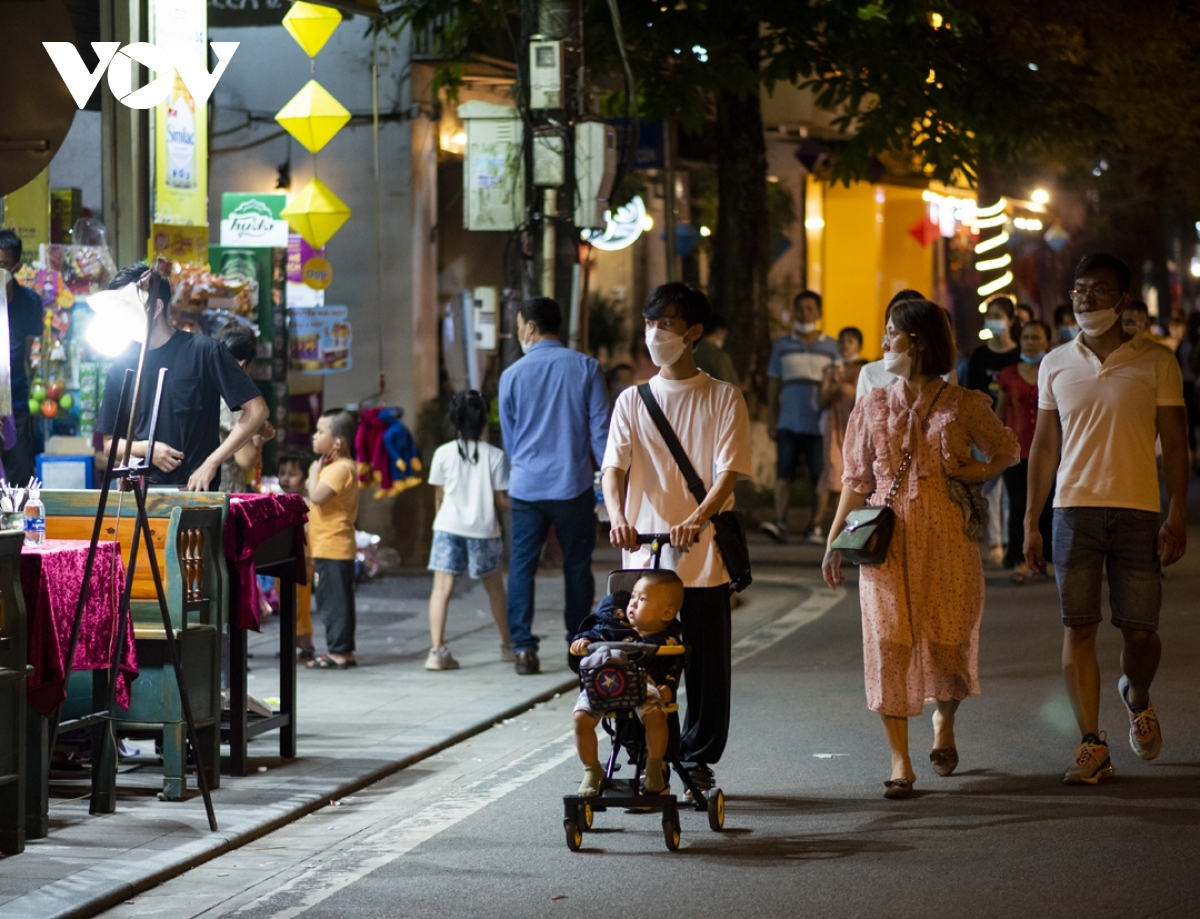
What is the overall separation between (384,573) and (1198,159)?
28.7 metres

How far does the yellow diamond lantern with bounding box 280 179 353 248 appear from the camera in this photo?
604 inches

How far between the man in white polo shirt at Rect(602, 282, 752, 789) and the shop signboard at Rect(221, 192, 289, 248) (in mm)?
7258

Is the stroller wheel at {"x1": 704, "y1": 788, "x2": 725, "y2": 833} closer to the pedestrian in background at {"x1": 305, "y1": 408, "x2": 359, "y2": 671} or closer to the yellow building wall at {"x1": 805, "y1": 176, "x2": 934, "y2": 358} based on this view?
the pedestrian in background at {"x1": 305, "y1": 408, "x2": 359, "y2": 671}

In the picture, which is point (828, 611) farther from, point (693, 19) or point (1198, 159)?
point (1198, 159)

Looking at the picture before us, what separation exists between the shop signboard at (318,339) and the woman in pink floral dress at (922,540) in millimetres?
8001

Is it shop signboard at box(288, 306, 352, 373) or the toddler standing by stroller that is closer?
the toddler standing by stroller

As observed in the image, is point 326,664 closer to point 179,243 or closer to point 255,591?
point 179,243

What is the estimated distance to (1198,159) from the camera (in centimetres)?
4003

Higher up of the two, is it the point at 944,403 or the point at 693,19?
the point at 693,19

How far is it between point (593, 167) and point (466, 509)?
9.46 ft

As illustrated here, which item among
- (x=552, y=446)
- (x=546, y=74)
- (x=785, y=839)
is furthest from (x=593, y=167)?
(x=785, y=839)

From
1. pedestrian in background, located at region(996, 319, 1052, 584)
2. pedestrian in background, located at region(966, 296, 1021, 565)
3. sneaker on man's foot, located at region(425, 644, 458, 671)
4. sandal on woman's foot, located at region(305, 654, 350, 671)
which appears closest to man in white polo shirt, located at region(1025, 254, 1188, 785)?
sneaker on man's foot, located at region(425, 644, 458, 671)

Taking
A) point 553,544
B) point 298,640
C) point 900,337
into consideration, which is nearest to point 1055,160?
point 553,544

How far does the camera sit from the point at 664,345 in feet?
24.8
